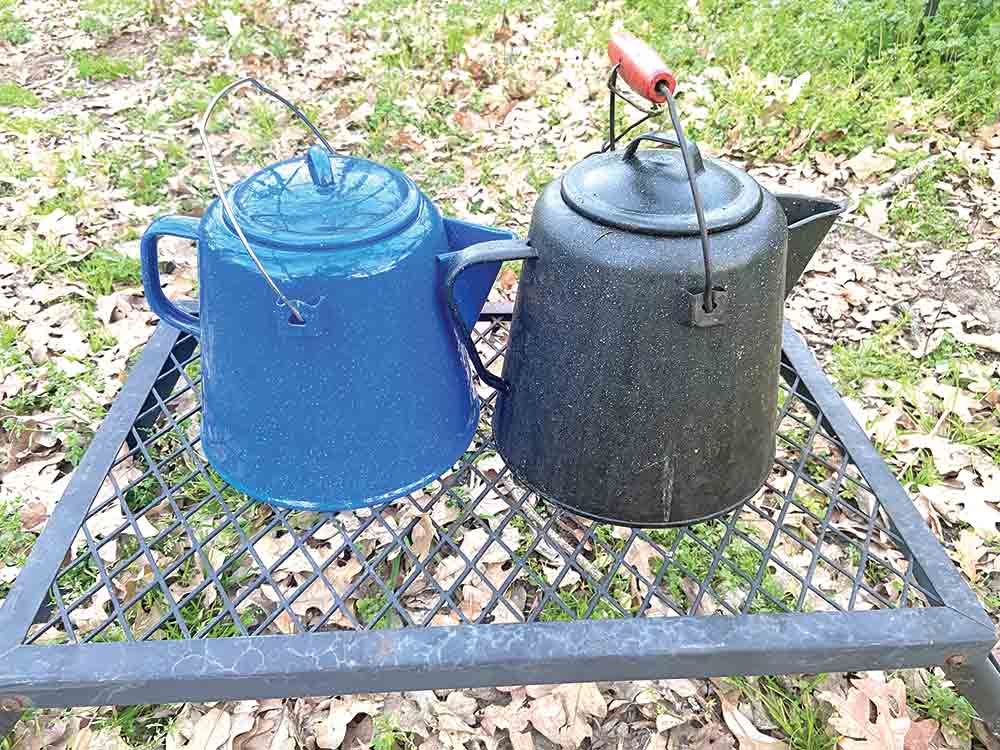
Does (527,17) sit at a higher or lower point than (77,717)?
higher

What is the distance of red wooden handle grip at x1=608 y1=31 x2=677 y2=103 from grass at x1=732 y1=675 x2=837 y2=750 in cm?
95

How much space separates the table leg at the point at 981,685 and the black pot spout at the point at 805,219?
53cm

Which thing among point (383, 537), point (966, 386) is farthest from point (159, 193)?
point (966, 386)

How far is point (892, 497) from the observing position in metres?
1.16

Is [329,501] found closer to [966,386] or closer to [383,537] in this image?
[383,537]

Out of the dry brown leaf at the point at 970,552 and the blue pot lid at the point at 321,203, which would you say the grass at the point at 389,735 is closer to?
the blue pot lid at the point at 321,203

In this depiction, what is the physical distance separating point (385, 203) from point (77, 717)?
39.4 inches

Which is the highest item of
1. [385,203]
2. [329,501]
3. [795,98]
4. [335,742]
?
[385,203]

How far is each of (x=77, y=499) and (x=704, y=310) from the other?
0.91 meters

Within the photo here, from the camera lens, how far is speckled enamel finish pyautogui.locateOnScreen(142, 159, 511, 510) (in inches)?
36.8

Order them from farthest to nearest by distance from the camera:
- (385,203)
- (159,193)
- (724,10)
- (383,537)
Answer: (724,10) < (159,193) < (383,537) < (385,203)

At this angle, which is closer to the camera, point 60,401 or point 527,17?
point 60,401

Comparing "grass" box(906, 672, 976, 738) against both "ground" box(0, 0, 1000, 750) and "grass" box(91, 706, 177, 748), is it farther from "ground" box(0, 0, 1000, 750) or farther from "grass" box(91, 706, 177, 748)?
"grass" box(91, 706, 177, 748)

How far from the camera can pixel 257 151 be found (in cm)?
281
